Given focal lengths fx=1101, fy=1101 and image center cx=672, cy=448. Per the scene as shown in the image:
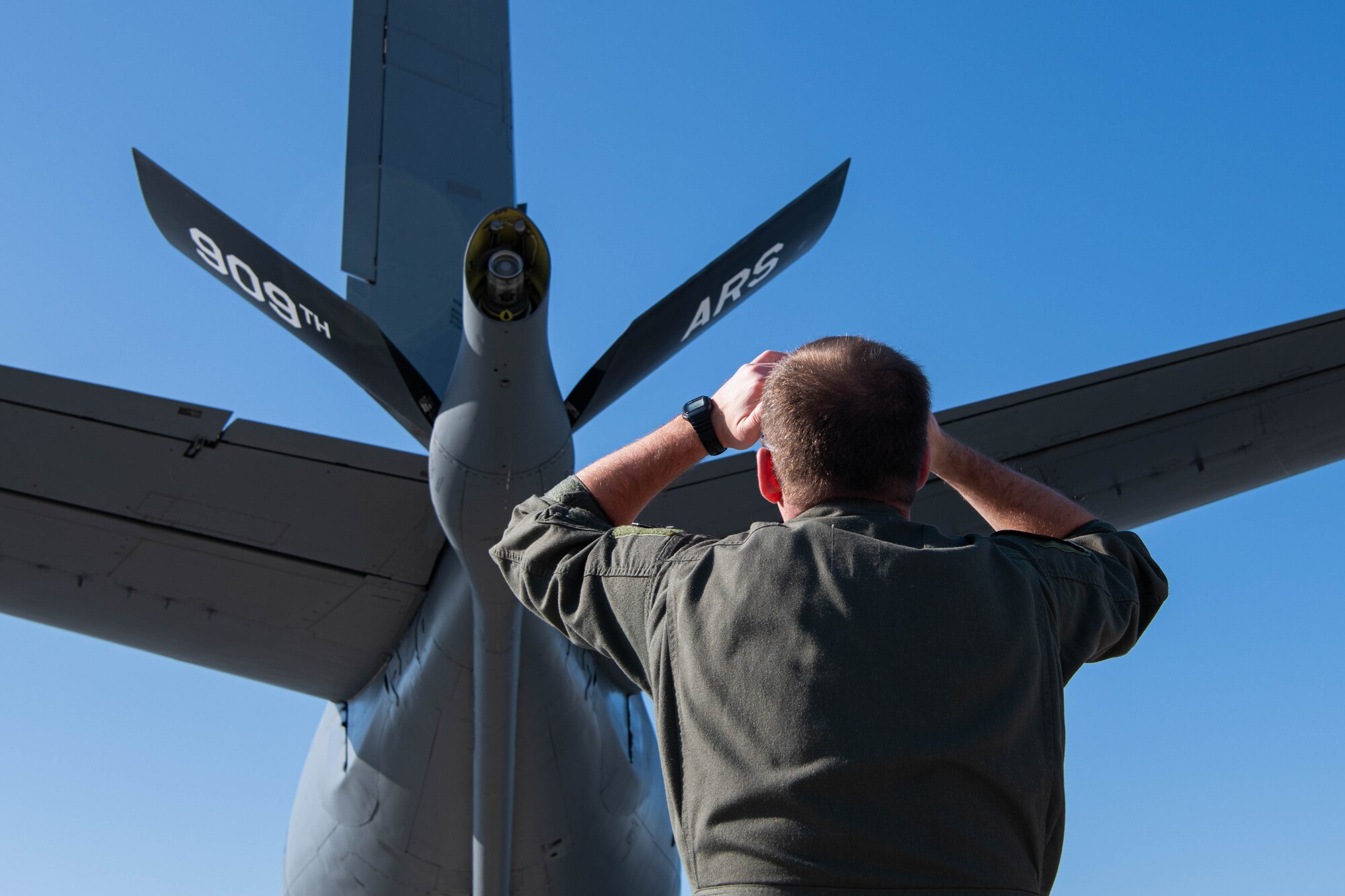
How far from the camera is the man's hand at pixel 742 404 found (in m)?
2.04

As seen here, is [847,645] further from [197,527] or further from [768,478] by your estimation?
[197,527]

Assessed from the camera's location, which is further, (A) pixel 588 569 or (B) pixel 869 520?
(A) pixel 588 569

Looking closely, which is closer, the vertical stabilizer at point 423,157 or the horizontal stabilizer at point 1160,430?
the horizontal stabilizer at point 1160,430

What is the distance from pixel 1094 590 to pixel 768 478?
593 mm

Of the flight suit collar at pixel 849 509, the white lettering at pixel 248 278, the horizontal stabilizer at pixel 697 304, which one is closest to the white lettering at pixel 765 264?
the horizontal stabilizer at pixel 697 304

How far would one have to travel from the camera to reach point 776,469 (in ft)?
6.33

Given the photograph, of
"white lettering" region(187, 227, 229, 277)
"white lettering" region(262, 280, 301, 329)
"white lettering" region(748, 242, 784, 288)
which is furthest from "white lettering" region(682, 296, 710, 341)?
"white lettering" region(187, 227, 229, 277)

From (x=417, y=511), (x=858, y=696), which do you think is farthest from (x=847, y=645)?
(x=417, y=511)

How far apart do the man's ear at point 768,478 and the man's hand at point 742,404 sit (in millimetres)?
65

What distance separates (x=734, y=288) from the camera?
17.0 feet

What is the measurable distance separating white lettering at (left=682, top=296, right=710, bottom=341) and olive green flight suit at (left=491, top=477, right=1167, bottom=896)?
3333mm

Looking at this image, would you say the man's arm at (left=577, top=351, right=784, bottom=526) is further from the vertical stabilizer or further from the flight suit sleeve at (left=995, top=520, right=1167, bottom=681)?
the vertical stabilizer

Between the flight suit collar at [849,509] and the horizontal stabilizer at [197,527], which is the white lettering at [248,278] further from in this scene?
the flight suit collar at [849,509]

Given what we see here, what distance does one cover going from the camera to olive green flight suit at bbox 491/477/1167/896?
151 centimetres
